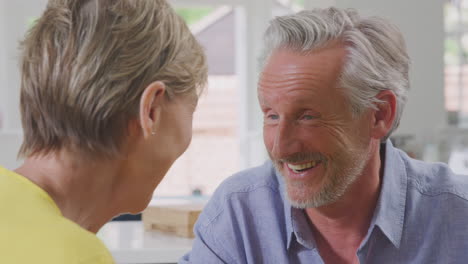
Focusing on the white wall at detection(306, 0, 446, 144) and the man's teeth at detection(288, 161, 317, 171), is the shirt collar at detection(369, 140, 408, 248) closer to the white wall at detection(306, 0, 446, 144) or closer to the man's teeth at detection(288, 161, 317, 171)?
the man's teeth at detection(288, 161, 317, 171)

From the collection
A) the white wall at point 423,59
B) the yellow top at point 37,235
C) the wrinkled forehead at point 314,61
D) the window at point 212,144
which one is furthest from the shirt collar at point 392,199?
the window at point 212,144

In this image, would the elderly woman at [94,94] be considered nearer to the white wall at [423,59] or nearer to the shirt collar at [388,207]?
the shirt collar at [388,207]

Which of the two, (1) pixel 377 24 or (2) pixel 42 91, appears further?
(1) pixel 377 24

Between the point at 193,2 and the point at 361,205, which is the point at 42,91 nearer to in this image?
the point at 361,205

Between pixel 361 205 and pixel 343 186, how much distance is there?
0.09 m

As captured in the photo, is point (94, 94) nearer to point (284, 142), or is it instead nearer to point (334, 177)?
point (284, 142)

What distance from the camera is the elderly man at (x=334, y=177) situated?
1.64 meters

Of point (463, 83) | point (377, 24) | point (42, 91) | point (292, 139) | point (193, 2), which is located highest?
point (42, 91)

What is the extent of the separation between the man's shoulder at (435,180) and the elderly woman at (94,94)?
765mm

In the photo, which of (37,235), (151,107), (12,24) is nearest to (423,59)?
(12,24)

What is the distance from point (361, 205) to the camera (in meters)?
1.73

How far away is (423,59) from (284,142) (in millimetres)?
3195

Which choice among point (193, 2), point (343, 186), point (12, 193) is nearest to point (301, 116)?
point (343, 186)

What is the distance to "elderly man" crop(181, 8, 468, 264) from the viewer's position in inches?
64.5
